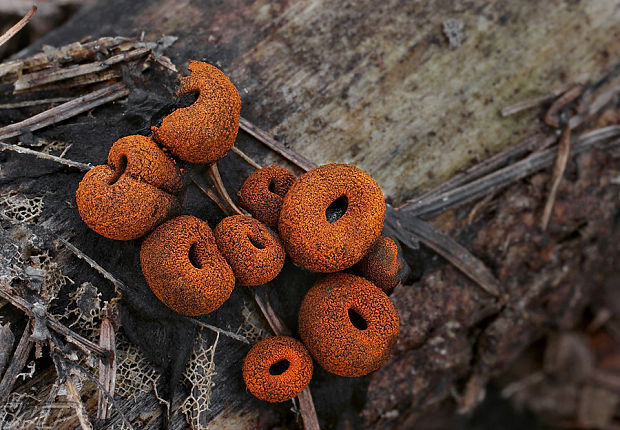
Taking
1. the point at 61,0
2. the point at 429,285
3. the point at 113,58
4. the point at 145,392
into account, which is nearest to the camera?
the point at 145,392

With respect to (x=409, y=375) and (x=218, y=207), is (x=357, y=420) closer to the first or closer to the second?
(x=409, y=375)

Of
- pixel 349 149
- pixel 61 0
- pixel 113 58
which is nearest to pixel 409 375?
pixel 349 149

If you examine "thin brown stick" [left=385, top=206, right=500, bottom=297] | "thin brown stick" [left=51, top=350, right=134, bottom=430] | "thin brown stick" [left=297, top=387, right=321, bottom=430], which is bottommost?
"thin brown stick" [left=297, top=387, right=321, bottom=430]

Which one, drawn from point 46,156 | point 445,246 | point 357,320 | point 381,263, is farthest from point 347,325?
point 46,156

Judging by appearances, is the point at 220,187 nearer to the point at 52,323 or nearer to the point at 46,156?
the point at 46,156

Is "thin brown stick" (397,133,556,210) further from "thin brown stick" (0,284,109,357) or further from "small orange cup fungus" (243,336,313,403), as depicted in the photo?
"thin brown stick" (0,284,109,357)

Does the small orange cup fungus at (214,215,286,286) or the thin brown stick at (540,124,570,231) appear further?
the thin brown stick at (540,124,570,231)

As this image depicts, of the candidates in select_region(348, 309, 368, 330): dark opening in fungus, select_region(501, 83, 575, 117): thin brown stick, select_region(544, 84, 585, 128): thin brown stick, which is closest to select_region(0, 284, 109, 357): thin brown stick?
select_region(348, 309, 368, 330): dark opening in fungus
